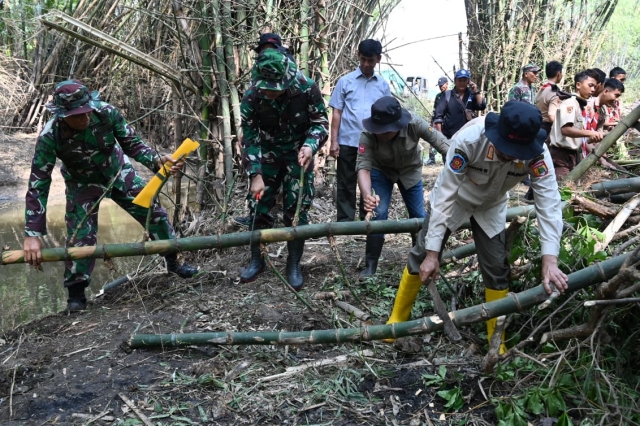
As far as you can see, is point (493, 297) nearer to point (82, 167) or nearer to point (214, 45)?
point (82, 167)

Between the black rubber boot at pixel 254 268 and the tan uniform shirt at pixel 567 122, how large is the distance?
310cm

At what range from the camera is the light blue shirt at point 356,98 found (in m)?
5.23

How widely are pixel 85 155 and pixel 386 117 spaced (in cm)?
209

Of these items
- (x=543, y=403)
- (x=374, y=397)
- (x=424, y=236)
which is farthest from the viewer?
(x=424, y=236)

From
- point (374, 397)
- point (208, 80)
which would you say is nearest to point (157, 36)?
point (208, 80)

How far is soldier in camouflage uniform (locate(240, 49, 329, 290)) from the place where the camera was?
3.82m

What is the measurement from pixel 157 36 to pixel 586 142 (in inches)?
194

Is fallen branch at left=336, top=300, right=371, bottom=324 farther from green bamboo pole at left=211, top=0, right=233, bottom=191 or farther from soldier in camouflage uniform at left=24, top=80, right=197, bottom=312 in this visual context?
green bamboo pole at left=211, top=0, right=233, bottom=191

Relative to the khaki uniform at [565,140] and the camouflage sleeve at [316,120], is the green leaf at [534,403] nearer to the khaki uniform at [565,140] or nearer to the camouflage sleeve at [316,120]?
the camouflage sleeve at [316,120]

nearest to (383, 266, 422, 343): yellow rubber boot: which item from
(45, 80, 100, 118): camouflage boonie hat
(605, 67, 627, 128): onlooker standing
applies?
(45, 80, 100, 118): camouflage boonie hat

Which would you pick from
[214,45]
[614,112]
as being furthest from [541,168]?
[614,112]

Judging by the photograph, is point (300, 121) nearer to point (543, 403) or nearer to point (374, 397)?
point (374, 397)

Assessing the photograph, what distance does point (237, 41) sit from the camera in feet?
18.4

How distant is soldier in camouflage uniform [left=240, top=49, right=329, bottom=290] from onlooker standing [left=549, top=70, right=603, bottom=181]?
2595mm
